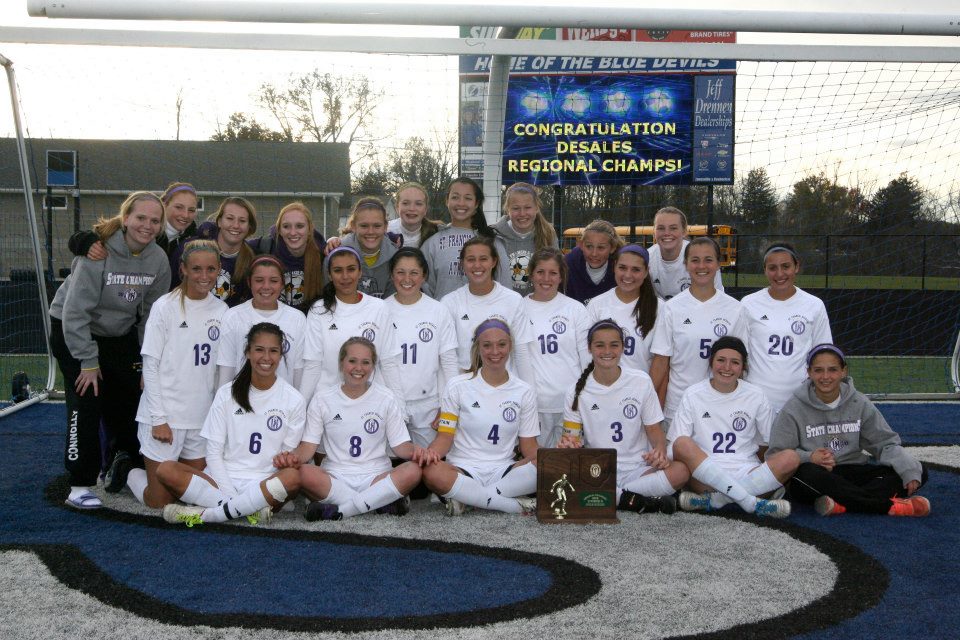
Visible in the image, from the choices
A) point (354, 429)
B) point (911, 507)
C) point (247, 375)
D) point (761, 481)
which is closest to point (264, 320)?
point (247, 375)

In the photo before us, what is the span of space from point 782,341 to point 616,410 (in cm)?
113

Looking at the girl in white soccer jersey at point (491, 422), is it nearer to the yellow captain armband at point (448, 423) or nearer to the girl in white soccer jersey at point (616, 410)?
the yellow captain armband at point (448, 423)

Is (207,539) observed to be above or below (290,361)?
below

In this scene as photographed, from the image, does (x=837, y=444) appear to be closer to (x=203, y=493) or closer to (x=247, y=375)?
(x=247, y=375)

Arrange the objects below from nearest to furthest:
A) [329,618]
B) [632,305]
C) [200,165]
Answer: [329,618] < [632,305] < [200,165]

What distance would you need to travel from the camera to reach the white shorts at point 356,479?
4.26 m

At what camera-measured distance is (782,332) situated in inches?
191

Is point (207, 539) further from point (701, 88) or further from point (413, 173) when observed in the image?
point (701, 88)

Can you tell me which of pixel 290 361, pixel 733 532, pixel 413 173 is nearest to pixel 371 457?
pixel 290 361

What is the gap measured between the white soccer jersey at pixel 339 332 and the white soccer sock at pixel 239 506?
2.38 ft

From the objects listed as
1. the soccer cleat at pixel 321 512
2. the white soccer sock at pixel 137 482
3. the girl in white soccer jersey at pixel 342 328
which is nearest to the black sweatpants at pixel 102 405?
the white soccer sock at pixel 137 482

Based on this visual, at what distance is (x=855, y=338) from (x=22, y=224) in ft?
44.7

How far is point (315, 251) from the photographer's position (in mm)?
4855

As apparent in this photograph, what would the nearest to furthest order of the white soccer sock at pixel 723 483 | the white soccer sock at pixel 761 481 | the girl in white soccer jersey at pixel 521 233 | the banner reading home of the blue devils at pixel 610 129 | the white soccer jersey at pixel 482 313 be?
the white soccer sock at pixel 723 483 → the white soccer sock at pixel 761 481 → the white soccer jersey at pixel 482 313 → the girl in white soccer jersey at pixel 521 233 → the banner reading home of the blue devils at pixel 610 129
